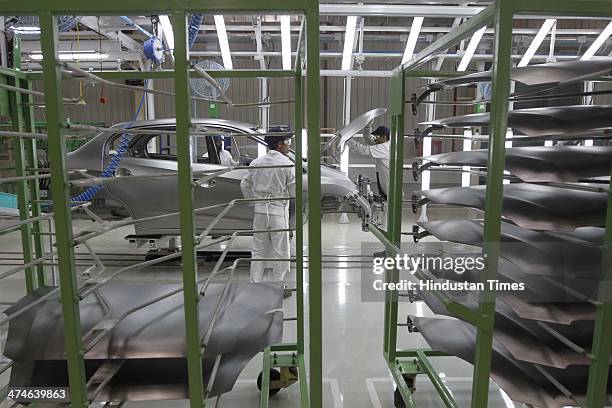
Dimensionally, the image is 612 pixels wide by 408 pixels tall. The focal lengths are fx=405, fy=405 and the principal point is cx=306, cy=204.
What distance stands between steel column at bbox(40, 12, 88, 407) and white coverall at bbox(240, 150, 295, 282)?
8.46ft

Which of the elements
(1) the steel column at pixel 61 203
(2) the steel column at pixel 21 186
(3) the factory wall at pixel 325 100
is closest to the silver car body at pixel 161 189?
(2) the steel column at pixel 21 186

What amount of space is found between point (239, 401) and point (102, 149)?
3.29m

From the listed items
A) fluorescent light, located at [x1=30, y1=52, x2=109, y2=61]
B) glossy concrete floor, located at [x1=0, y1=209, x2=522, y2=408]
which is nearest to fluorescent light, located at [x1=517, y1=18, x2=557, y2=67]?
glossy concrete floor, located at [x1=0, y1=209, x2=522, y2=408]

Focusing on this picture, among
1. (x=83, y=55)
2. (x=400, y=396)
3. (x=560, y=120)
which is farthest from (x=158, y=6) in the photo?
A: (x=83, y=55)

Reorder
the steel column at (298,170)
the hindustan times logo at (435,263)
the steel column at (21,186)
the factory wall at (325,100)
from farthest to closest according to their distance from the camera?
the factory wall at (325,100)
the steel column at (21,186)
the steel column at (298,170)
the hindustan times logo at (435,263)

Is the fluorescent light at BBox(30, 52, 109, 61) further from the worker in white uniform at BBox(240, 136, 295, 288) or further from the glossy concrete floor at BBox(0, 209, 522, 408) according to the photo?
the worker in white uniform at BBox(240, 136, 295, 288)

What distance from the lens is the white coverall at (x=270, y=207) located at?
153 inches

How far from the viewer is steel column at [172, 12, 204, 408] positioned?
47.8 inches

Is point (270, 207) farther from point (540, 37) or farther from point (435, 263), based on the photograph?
point (540, 37)

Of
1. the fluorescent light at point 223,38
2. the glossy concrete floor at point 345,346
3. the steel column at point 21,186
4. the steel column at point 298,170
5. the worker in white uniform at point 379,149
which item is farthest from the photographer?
the worker in white uniform at point 379,149

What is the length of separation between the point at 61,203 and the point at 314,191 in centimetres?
78

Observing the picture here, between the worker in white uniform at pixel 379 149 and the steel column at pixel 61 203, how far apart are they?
4.27m

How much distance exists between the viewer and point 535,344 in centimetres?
155

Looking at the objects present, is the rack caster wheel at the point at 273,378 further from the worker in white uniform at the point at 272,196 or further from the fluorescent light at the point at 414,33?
the fluorescent light at the point at 414,33
